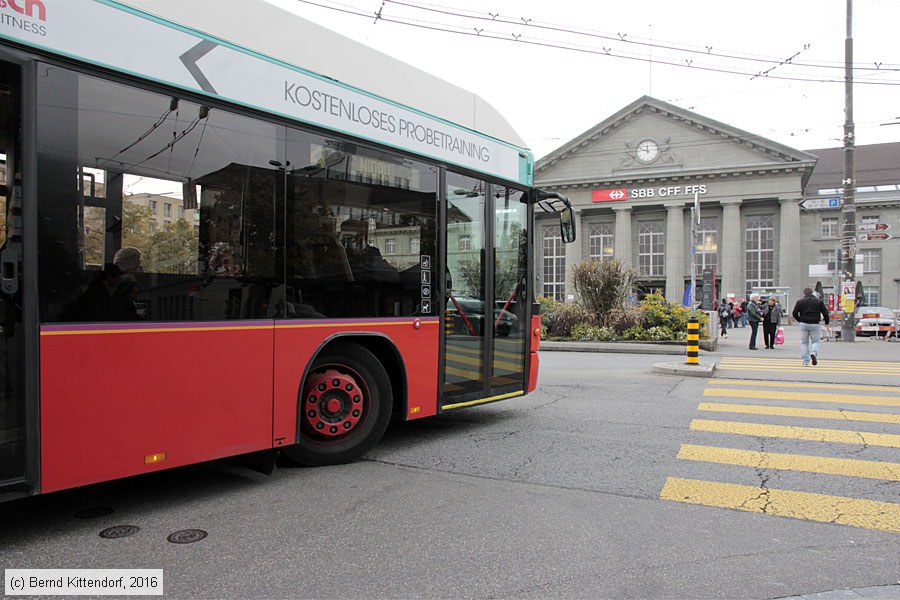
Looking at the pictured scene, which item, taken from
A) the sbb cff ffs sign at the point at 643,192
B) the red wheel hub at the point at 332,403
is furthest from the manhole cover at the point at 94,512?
the sbb cff ffs sign at the point at 643,192

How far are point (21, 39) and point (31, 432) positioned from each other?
2.16 m

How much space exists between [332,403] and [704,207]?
49.3 metres

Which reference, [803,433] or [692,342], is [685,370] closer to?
[692,342]

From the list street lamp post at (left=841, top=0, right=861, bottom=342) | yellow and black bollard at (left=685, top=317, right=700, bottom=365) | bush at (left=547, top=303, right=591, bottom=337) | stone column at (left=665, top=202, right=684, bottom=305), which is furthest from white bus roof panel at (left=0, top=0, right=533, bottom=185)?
stone column at (left=665, top=202, right=684, bottom=305)

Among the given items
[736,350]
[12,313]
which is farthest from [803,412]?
[736,350]

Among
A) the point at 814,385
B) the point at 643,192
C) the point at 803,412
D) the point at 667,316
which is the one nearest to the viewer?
the point at 803,412

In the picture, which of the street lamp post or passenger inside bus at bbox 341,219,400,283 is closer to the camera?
passenger inside bus at bbox 341,219,400,283

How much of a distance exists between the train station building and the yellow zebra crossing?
35.3 meters

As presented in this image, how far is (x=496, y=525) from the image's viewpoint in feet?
12.9

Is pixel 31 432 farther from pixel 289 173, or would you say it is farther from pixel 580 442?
pixel 580 442

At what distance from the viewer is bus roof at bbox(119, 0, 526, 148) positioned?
4227mm

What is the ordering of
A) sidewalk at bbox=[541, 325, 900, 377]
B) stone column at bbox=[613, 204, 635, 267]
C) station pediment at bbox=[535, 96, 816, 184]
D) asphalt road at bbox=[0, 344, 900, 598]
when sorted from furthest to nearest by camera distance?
stone column at bbox=[613, 204, 635, 267]
station pediment at bbox=[535, 96, 816, 184]
sidewalk at bbox=[541, 325, 900, 377]
asphalt road at bbox=[0, 344, 900, 598]

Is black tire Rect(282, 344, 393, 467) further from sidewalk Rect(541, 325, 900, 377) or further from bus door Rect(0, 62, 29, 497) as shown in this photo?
sidewalk Rect(541, 325, 900, 377)

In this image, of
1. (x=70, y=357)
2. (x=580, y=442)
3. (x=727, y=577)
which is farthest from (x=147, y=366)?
(x=580, y=442)
